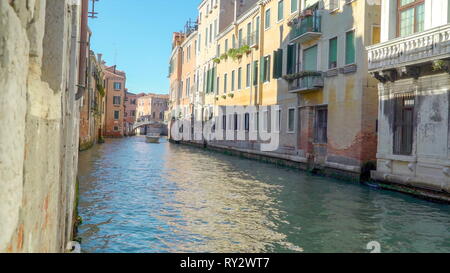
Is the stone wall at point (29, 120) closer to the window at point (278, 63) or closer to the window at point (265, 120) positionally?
the window at point (278, 63)

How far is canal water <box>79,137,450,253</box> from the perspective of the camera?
20.8 feet

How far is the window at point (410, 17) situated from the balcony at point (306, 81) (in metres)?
4.75

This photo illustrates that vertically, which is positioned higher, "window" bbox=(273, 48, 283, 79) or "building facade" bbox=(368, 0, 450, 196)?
"window" bbox=(273, 48, 283, 79)

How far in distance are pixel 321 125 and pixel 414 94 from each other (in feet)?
19.8

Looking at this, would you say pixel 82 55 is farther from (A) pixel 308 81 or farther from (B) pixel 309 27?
(B) pixel 309 27

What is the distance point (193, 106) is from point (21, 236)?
38461mm

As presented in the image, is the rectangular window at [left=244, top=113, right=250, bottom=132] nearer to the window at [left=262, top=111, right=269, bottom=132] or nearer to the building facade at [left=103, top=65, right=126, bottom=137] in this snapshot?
the window at [left=262, top=111, right=269, bottom=132]

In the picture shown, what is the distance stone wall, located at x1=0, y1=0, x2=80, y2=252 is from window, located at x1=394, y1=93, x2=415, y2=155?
11167 mm

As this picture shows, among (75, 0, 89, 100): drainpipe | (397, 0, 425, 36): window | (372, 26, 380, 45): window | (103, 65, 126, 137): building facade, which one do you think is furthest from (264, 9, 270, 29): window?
(103, 65, 126, 137): building facade

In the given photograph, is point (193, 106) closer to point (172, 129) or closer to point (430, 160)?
point (172, 129)

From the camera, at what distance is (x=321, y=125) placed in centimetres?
1777

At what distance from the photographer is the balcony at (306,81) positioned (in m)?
17.2

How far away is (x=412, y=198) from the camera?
1093 centimetres
